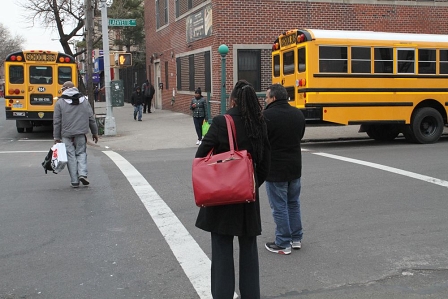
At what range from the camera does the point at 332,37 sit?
41.8 feet

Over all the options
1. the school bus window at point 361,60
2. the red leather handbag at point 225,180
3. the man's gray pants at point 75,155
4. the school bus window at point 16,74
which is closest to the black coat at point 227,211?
the red leather handbag at point 225,180

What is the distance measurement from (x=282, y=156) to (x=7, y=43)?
101 meters

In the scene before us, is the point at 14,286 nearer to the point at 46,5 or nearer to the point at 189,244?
the point at 189,244

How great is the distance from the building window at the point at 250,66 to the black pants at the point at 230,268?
15911mm

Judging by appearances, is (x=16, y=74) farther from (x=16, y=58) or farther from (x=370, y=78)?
(x=370, y=78)

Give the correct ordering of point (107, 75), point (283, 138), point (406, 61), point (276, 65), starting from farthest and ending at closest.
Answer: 1. point (107, 75)
2. point (276, 65)
3. point (406, 61)
4. point (283, 138)

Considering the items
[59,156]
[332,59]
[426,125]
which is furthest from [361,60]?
[59,156]

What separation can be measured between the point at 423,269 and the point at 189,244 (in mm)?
2404

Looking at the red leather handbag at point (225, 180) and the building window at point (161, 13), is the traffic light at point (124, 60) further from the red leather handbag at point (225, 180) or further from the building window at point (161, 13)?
the red leather handbag at point (225, 180)

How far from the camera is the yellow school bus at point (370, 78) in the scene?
Result: 12.8 metres

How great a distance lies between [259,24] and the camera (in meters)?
19.2

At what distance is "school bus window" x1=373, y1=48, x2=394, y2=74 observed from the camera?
42.8ft

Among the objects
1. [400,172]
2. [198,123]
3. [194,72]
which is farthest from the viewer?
[194,72]

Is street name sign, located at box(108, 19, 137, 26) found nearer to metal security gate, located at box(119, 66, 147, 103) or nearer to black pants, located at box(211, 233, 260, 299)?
black pants, located at box(211, 233, 260, 299)
